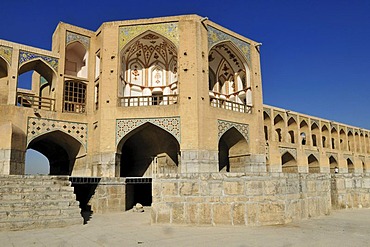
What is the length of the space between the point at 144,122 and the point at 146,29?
4.47 m

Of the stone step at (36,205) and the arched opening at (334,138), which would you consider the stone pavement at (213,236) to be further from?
the arched opening at (334,138)

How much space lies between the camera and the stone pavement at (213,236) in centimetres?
513

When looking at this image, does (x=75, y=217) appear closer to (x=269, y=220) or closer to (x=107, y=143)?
(x=269, y=220)

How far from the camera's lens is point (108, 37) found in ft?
50.5

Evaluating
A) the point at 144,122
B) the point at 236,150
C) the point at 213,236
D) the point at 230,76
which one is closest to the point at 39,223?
the point at 213,236

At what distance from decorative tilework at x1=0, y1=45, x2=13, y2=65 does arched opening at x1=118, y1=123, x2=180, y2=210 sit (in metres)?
6.16

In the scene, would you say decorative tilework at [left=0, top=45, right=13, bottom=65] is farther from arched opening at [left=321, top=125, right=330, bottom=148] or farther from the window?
arched opening at [left=321, top=125, right=330, bottom=148]

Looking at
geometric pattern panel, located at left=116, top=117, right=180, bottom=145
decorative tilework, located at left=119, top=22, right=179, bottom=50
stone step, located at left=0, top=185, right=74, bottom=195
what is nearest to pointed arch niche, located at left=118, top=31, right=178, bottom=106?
decorative tilework, located at left=119, top=22, right=179, bottom=50

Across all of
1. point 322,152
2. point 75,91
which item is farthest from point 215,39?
point 322,152

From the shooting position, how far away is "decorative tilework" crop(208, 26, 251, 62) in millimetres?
15711

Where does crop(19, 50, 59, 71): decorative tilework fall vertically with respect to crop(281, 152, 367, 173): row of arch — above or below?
above

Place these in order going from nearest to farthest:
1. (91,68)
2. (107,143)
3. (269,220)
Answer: (269,220) → (107,143) → (91,68)

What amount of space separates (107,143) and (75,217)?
6.27 meters

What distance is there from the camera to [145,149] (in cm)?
1772
